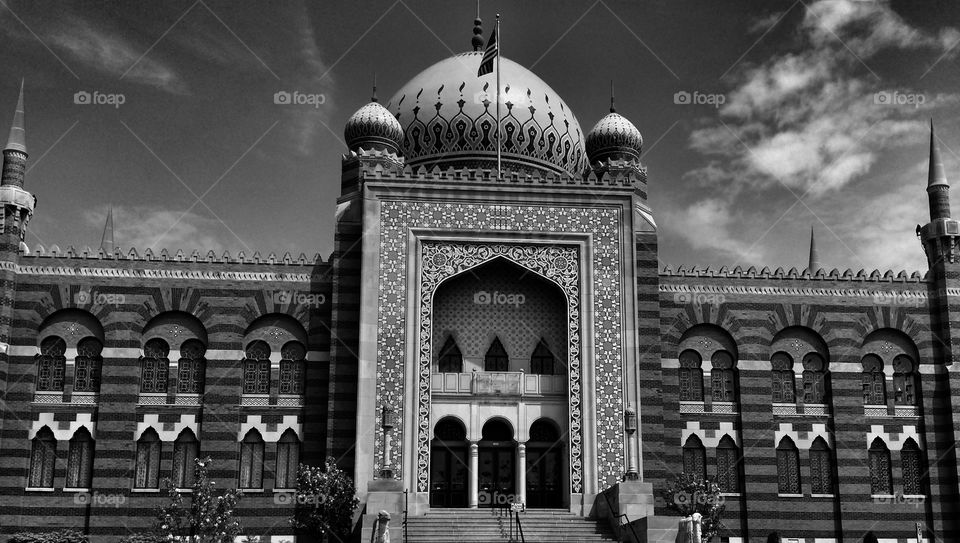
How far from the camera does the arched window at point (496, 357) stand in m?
33.8

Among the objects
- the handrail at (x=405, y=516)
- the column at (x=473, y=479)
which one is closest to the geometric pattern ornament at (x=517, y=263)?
the handrail at (x=405, y=516)

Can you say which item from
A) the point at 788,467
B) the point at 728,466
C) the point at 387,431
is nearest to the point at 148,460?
the point at 387,431

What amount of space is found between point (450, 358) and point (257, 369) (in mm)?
6233

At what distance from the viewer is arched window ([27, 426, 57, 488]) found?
32.4m

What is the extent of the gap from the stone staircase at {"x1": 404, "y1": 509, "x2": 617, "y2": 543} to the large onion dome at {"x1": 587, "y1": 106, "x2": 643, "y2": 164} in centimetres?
1397

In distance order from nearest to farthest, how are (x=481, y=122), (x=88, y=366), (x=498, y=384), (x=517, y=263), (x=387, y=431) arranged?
(x=387, y=431), (x=498, y=384), (x=517, y=263), (x=88, y=366), (x=481, y=122)

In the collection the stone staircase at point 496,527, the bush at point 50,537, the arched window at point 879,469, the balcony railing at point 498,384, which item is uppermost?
the balcony railing at point 498,384

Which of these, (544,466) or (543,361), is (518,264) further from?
(544,466)

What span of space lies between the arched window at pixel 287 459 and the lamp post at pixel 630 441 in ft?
34.1

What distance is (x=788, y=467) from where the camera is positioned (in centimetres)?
3491

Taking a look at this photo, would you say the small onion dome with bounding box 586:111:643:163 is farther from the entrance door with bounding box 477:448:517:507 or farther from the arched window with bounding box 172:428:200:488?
the arched window with bounding box 172:428:200:488

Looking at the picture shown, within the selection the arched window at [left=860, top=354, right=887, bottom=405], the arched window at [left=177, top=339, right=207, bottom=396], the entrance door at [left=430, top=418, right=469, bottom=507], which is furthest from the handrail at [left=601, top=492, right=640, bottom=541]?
the arched window at [left=177, top=339, right=207, bottom=396]

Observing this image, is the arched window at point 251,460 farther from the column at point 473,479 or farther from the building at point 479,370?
the column at point 473,479

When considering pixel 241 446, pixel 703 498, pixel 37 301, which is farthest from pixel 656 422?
pixel 37 301
